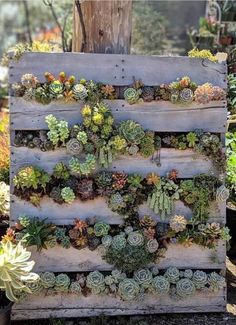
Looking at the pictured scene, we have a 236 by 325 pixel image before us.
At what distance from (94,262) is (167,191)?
2.23ft

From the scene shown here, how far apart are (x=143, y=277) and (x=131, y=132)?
96 cm

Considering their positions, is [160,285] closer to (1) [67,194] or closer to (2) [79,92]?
(1) [67,194]

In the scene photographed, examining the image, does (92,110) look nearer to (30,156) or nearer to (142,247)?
(30,156)

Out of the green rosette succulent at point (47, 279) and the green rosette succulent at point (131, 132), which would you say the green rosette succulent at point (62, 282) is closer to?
the green rosette succulent at point (47, 279)

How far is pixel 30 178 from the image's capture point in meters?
3.50

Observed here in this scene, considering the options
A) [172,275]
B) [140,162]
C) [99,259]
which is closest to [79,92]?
[140,162]

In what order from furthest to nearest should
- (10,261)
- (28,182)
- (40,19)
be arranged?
(40,19) → (28,182) → (10,261)

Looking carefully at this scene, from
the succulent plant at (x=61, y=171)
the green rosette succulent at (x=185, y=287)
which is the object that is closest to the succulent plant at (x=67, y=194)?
the succulent plant at (x=61, y=171)

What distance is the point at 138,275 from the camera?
3643 mm

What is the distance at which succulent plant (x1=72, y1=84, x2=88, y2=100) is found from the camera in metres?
3.52

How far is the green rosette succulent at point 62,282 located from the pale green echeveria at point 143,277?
455 mm

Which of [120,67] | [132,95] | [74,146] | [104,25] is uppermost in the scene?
[104,25]

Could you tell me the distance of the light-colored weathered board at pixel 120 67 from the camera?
3.57 meters

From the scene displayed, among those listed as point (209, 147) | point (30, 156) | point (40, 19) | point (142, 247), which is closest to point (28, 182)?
point (30, 156)
